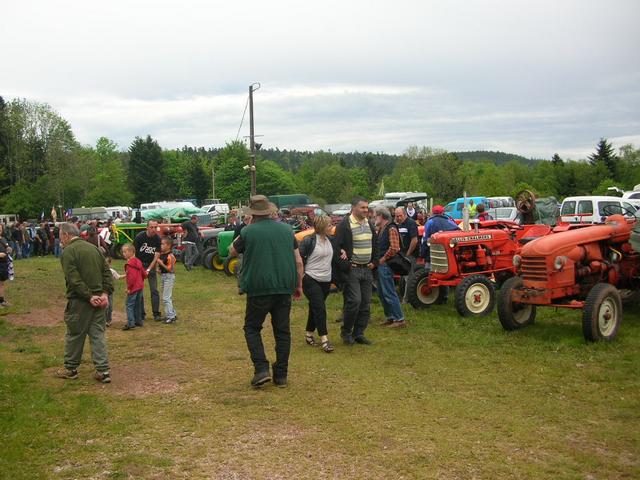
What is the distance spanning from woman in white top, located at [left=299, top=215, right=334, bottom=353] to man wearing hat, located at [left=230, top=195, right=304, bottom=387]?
137cm

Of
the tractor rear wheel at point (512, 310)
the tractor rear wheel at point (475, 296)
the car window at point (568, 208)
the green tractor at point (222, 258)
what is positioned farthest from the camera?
the car window at point (568, 208)

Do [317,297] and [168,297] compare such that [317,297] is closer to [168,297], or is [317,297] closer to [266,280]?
[266,280]

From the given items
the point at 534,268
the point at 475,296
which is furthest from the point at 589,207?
the point at 534,268

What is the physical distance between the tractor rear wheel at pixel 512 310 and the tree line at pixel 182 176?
42850 mm

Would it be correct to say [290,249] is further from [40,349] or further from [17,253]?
[17,253]

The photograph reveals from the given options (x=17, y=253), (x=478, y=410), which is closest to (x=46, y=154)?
(x=17, y=253)

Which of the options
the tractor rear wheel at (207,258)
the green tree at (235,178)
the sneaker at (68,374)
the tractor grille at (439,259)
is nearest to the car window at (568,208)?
the tractor rear wheel at (207,258)

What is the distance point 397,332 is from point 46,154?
181 ft

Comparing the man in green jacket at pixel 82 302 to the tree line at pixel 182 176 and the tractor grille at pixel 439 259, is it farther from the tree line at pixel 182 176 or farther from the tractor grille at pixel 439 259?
the tree line at pixel 182 176

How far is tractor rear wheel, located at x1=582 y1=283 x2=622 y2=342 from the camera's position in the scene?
7301mm

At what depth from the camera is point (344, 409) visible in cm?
539

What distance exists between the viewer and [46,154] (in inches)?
2237

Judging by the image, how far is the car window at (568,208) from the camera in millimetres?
21719

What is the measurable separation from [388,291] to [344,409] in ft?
12.5
